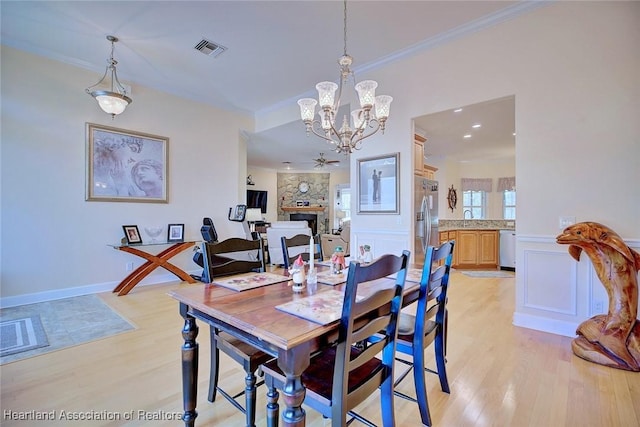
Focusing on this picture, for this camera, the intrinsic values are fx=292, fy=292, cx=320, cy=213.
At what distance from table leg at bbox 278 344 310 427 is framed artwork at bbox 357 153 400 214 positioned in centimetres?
315

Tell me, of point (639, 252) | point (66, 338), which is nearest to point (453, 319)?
point (639, 252)

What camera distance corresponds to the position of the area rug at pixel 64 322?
8.32 feet

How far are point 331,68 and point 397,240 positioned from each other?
101 inches

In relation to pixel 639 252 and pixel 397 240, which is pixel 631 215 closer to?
pixel 639 252

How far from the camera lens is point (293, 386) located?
1052 millimetres

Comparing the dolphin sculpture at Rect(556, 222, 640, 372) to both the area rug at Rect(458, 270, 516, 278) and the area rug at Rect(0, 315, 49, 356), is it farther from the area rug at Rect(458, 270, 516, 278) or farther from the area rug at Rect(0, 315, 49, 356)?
the area rug at Rect(0, 315, 49, 356)

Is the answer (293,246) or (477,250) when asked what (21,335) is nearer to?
(293,246)

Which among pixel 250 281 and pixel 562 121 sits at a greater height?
pixel 562 121

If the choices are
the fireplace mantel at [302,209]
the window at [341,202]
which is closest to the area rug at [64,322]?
the fireplace mantel at [302,209]

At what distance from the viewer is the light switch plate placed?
8.93ft

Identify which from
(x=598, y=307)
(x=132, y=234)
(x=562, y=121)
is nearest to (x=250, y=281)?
(x=598, y=307)

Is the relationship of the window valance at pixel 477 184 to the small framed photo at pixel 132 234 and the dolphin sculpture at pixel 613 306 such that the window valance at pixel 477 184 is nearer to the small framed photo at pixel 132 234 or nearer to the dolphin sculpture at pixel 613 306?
the dolphin sculpture at pixel 613 306

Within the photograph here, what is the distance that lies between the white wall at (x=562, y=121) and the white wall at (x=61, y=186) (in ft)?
14.5

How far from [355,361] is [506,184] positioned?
27.2 ft
